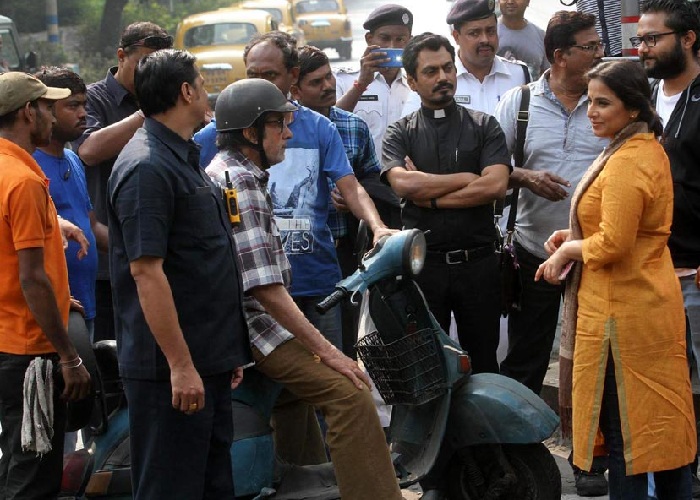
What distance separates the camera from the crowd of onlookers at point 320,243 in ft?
13.6

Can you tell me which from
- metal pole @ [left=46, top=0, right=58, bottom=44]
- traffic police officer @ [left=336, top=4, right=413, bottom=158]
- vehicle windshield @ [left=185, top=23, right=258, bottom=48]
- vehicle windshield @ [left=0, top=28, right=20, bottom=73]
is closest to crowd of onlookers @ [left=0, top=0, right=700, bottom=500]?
traffic police officer @ [left=336, top=4, right=413, bottom=158]

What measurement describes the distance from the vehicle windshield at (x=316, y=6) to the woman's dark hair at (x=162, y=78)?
3121 cm

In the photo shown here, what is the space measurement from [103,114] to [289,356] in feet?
7.56

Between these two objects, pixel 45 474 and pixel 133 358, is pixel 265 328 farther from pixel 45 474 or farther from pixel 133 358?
pixel 45 474

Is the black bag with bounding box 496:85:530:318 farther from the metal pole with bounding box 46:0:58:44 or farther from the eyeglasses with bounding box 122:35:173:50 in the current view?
the metal pole with bounding box 46:0:58:44

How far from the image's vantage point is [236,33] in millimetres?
26656

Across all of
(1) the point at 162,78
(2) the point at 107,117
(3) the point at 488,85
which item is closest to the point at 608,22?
(3) the point at 488,85

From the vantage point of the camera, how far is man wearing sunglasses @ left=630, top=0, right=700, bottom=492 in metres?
5.41

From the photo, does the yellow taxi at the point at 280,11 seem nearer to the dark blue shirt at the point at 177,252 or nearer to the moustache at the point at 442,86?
the moustache at the point at 442,86

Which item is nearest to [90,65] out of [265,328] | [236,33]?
[236,33]

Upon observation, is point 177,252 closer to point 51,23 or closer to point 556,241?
point 556,241

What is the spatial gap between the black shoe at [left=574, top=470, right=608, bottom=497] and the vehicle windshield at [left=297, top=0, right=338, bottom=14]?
30145 mm

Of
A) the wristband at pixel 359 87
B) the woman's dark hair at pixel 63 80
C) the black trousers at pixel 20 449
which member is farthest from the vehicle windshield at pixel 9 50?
the black trousers at pixel 20 449

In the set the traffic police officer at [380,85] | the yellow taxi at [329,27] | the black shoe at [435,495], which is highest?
the traffic police officer at [380,85]
